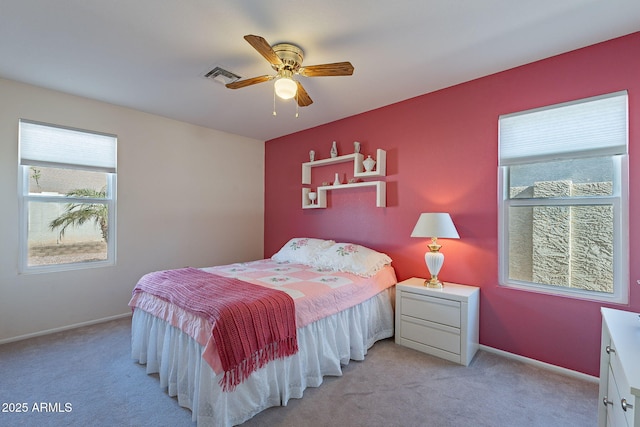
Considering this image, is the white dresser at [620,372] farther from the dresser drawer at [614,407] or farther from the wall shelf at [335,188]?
the wall shelf at [335,188]

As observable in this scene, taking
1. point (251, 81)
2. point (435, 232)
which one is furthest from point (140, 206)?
point (435, 232)

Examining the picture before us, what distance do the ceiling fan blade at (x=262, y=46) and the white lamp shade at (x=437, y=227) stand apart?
1.82 metres

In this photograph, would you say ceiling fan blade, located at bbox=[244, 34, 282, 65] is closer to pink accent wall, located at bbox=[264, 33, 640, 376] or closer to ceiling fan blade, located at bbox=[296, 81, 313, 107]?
ceiling fan blade, located at bbox=[296, 81, 313, 107]

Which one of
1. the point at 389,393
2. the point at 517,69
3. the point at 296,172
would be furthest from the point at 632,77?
the point at 296,172

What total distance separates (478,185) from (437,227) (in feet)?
1.94

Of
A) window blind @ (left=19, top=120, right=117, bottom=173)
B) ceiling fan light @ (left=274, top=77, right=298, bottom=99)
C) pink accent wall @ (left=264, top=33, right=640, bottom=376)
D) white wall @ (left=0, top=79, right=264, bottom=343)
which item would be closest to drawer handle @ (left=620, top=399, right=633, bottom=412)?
pink accent wall @ (left=264, top=33, right=640, bottom=376)

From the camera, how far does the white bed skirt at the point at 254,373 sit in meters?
1.64

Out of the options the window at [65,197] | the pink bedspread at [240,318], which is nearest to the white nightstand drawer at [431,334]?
the pink bedspread at [240,318]

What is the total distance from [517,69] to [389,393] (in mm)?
2847

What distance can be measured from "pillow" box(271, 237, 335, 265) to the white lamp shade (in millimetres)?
1209

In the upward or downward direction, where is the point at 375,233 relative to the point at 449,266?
upward

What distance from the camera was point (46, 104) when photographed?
2918 millimetres

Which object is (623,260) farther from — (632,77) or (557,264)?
(632,77)

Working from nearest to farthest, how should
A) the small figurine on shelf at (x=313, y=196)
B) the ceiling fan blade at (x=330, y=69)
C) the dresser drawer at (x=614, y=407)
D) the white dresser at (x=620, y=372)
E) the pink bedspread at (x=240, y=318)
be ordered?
the white dresser at (x=620, y=372), the dresser drawer at (x=614, y=407), the pink bedspread at (x=240, y=318), the ceiling fan blade at (x=330, y=69), the small figurine on shelf at (x=313, y=196)
